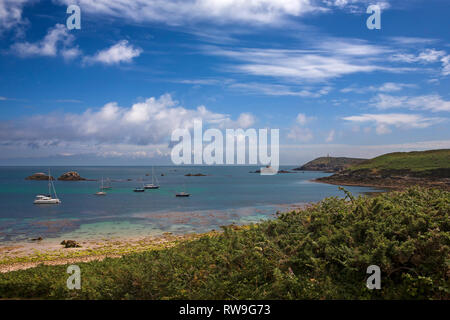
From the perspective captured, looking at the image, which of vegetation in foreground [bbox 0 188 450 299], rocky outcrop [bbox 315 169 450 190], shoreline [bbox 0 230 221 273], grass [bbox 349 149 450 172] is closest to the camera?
vegetation in foreground [bbox 0 188 450 299]

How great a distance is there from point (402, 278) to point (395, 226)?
1.56m

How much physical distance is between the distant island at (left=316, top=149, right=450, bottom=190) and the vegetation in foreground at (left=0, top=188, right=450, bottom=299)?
88.1 m

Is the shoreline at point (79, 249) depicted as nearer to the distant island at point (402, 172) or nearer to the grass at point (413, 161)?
the distant island at point (402, 172)

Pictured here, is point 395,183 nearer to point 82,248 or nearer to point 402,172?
point 402,172

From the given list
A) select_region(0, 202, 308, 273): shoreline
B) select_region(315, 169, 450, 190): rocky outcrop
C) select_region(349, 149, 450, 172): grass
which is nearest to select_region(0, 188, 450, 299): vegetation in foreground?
select_region(0, 202, 308, 273): shoreline

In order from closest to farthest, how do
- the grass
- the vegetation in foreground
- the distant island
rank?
the vegetation in foreground, the distant island, the grass

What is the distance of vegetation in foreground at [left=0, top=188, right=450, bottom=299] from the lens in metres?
7.46

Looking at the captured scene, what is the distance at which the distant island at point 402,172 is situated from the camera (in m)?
94.1

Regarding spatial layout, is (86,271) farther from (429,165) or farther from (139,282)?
(429,165)

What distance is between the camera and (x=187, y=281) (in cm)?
898

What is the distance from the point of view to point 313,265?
852 centimetres

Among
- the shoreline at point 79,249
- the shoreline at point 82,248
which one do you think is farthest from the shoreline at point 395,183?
the shoreline at point 79,249

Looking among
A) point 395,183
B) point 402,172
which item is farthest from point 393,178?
point 402,172

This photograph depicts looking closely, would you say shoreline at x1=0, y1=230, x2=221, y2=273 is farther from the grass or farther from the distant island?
the grass
